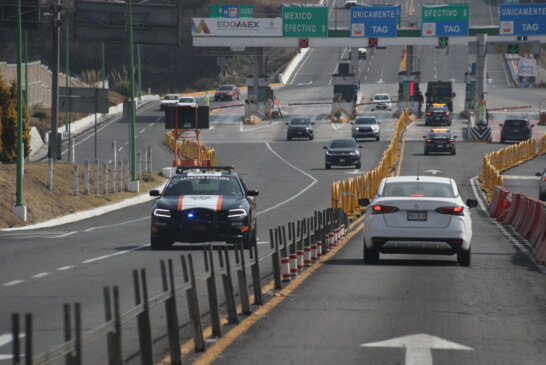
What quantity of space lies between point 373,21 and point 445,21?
556 cm

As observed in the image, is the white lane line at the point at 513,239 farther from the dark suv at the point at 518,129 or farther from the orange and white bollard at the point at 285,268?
the dark suv at the point at 518,129

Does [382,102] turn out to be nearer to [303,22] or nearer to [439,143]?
[303,22]

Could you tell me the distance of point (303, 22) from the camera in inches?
3625

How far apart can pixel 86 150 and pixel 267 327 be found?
62440 mm

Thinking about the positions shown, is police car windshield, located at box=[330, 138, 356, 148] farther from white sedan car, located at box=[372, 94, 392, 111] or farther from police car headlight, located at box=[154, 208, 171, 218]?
white sedan car, located at box=[372, 94, 392, 111]

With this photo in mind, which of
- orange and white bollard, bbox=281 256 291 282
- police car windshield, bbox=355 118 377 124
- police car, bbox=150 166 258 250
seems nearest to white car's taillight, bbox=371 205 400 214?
orange and white bollard, bbox=281 256 291 282

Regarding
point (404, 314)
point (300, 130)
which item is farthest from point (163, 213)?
point (300, 130)

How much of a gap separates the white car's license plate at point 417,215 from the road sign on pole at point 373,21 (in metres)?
74.7

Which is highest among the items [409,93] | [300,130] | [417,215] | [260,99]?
[409,93]

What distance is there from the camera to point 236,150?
249 ft

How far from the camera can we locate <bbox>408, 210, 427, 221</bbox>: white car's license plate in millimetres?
19344

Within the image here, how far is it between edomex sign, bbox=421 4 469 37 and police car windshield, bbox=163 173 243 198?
70040 millimetres

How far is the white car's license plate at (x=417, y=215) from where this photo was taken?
19.3 meters

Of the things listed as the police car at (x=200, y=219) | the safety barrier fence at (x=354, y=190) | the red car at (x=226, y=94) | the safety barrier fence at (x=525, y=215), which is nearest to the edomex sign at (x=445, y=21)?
the red car at (x=226, y=94)
